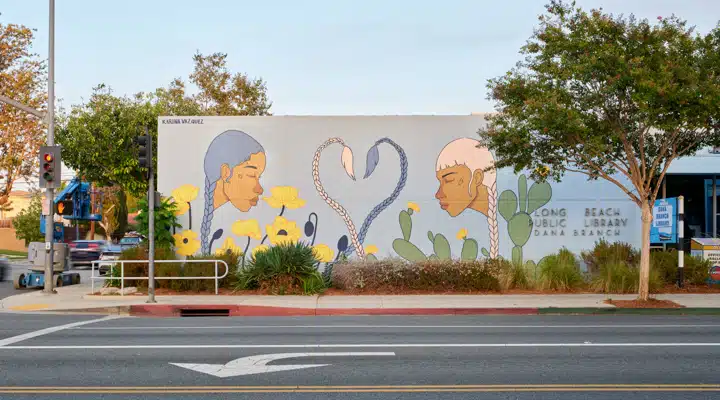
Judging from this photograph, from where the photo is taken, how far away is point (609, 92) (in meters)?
17.5

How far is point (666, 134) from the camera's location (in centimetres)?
1881

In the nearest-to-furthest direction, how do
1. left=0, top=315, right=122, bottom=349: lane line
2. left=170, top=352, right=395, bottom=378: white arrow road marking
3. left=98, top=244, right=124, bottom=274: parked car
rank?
1. left=170, top=352, right=395, bottom=378: white arrow road marking
2. left=0, top=315, right=122, bottom=349: lane line
3. left=98, top=244, right=124, bottom=274: parked car

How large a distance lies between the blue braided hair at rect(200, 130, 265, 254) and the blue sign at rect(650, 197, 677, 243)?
11725mm

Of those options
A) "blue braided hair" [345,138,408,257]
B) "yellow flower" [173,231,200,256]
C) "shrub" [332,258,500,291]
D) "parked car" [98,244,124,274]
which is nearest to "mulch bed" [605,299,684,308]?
"shrub" [332,258,500,291]

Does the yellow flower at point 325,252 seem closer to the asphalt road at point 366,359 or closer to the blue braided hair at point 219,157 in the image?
the blue braided hair at point 219,157

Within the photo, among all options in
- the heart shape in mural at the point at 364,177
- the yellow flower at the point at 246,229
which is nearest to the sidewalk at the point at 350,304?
the yellow flower at the point at 246,229

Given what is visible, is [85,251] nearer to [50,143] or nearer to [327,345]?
[50,143]

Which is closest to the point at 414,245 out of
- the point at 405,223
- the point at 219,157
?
the point at 405,223

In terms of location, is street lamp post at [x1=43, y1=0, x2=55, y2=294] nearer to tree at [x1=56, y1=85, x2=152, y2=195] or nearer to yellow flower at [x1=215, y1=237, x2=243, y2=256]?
yellow flower at [x1=215, y1=237, x2=243, y2=256]

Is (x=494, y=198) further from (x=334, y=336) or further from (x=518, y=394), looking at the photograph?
(x=518, y=394)

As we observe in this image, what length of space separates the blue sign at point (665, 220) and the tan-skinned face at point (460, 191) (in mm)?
5009

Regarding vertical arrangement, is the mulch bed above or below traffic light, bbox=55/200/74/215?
below

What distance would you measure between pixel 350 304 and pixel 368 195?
21.2 ft

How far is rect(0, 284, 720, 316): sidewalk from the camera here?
17906mm
